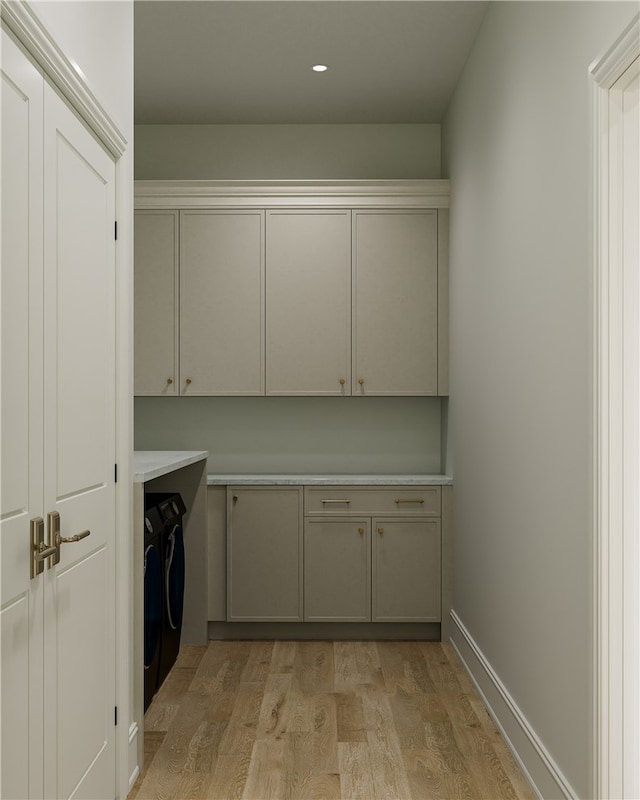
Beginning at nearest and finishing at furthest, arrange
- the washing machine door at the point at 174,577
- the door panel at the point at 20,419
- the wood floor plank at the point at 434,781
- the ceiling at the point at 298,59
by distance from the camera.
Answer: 1. the door panel at the point at 20,419
2. the wood floor plank at the point at 434,781
3. the ceiling at the point at 298,59
4. the washing machine door at the point at 174,577

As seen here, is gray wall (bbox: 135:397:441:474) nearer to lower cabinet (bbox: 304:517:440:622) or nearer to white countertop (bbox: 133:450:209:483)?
lower cabinet (bbox: 304:517:440:622)

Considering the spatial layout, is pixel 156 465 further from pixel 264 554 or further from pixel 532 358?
pixel 532 358

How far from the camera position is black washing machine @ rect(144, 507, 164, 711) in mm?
3129

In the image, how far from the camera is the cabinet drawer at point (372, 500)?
427cm

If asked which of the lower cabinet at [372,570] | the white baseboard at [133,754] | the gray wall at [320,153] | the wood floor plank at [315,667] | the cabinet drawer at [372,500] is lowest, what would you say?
the wood floor plank at [315,667]

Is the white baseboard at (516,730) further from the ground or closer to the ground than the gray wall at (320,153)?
closer to the ground

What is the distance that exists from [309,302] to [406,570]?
1.66m

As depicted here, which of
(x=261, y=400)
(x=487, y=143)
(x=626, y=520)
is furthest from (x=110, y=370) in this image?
(x=261, y=400)

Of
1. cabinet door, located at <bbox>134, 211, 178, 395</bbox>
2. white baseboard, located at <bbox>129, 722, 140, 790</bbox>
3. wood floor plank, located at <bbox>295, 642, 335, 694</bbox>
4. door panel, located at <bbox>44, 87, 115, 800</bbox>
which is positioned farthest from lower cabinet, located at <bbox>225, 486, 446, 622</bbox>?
door panel, located at <bbox>44, 87, 115, 800</bbox>

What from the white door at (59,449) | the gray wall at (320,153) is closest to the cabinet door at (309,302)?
the gray wall at (320,153)

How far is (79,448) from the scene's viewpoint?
6.96 ft

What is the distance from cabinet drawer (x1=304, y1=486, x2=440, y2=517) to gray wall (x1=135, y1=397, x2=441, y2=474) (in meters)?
0.46

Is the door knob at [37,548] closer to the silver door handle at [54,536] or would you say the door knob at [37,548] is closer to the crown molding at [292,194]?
the silver door handle at [54,536]

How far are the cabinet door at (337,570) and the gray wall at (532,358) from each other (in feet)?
1.99
